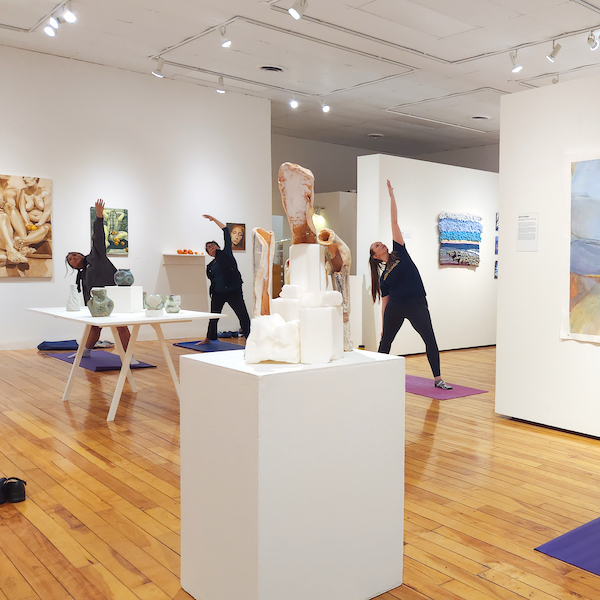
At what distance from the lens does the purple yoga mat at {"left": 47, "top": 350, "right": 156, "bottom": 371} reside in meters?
7.32

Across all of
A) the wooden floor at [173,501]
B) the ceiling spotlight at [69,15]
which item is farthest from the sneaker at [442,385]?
the ceiling spotlight at [69,15]

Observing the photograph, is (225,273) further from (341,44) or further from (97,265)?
(341,44)

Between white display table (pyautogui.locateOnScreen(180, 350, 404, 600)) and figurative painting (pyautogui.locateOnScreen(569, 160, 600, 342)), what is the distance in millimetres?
2696

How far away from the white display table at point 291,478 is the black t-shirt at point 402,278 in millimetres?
3978

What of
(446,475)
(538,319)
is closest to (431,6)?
(538,319)

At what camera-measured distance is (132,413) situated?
5293mm

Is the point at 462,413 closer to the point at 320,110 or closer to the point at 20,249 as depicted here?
the point at 20,249

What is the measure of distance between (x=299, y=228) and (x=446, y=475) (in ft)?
6.73

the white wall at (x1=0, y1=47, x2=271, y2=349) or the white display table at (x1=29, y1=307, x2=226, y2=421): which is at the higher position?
the white wall at (x1=0, y1=47, x2=271, y2=349)

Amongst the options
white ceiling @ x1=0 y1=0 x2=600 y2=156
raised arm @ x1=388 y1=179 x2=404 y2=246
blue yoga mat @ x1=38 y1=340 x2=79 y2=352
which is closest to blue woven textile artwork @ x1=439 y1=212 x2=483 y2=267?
white ceiling @ x1=0 y1=0 x2=600 y2=156

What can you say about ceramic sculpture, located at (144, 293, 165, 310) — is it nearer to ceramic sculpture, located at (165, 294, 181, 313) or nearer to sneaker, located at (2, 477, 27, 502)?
ceramic sculpture, located at (165, 294, 181, 313)

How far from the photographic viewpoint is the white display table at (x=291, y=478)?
2158 millimetres

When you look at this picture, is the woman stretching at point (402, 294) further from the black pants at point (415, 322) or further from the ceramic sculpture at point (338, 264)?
the ceramic sculpture at point (338, 264)

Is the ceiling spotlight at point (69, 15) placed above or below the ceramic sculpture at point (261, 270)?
above
